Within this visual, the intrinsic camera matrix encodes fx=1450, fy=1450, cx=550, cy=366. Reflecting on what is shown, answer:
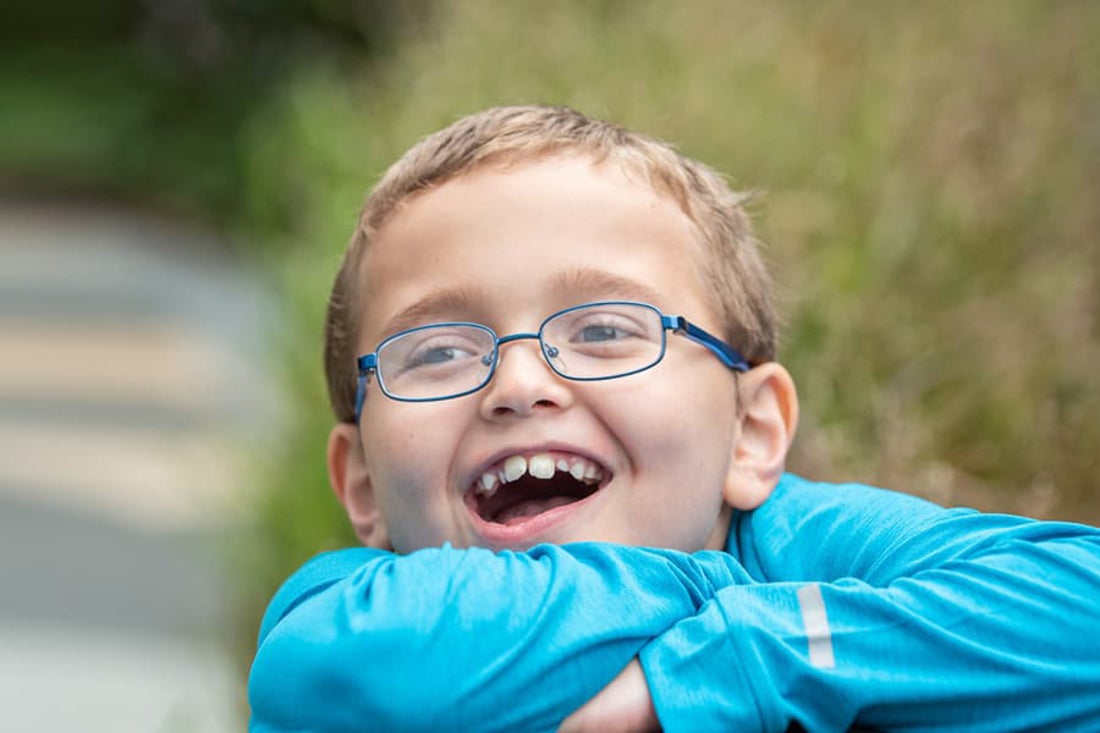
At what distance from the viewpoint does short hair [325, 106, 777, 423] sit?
7.16 feet

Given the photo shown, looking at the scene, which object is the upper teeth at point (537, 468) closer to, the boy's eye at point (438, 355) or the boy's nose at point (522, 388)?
the boy's nose at point (522, 388)

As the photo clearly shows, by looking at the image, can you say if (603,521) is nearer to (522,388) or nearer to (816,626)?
(522,388)

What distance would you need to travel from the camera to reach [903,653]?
65.2 inches

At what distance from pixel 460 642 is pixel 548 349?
0.48 m

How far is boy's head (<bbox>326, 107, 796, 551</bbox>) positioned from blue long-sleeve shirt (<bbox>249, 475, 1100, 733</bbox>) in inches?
8.5

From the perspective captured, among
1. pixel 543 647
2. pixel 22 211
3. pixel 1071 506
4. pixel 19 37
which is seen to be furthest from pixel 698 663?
pixel 19 37

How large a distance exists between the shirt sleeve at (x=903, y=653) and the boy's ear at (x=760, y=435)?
1.39 feet

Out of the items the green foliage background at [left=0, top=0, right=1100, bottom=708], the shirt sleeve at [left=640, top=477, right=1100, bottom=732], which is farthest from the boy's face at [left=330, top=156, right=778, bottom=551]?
the green foliage background at [left=0, top=0, right=1100, bottom=708]

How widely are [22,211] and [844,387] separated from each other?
13993 mm

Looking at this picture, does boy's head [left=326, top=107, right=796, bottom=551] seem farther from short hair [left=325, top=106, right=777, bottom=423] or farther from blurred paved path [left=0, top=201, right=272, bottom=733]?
blurred paved path [left=0, top=201, right=272, bottom=733]

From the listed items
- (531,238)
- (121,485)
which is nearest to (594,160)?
(531,238)

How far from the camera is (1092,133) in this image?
464 centimetres

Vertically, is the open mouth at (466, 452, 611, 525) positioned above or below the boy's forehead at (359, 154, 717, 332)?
below

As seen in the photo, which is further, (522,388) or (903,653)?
(522,388)
